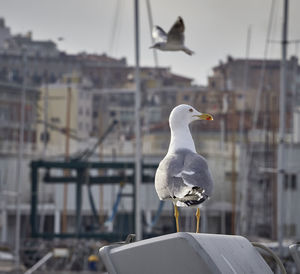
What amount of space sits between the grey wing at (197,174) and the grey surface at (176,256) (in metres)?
1.91

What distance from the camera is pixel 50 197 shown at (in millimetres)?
48344

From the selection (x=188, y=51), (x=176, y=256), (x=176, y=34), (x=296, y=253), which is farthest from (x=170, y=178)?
(x=176, y=34)

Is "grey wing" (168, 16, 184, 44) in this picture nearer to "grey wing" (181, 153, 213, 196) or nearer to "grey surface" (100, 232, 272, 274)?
"grey wing" (181, 153, 213, 196)

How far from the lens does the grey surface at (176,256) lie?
3146mm

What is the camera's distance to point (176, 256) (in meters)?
3.19

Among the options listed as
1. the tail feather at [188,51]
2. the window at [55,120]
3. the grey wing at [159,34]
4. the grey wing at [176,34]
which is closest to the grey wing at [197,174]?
the tail feather at [188,51]

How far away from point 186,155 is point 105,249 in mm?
2068

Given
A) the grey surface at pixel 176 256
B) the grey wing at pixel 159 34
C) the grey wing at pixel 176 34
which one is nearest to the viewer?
the grey surface at pixel 176 256

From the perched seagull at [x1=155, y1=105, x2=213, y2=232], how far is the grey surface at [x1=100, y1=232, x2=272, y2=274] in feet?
6.22

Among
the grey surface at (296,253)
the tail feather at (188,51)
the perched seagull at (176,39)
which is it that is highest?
the perched seagull at (176,39)

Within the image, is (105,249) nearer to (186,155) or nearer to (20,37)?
(186,155)

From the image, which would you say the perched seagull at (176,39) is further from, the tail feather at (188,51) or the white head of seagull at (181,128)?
the white head of seagull at (181,128)

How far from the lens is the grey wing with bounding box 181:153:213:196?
541cm

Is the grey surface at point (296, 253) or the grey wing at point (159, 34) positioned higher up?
the grey wing at point (159, 34)
